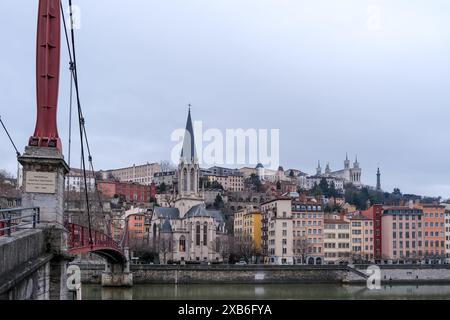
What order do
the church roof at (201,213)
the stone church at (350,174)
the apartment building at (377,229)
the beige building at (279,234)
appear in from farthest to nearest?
the stone church at (350,174) → the church roof at (201,213) → the apartment building at (377,229) → the beige building at (279,234)

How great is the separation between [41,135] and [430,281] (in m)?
46.1

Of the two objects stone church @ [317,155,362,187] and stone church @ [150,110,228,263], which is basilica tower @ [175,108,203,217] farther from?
stone church @ [317,155,362,187]

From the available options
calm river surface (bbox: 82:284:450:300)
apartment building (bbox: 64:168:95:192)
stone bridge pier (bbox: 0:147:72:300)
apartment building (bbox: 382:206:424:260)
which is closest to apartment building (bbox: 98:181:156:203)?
apartment building (bbox: 64:168:95:192)

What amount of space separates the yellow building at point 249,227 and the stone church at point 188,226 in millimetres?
1919

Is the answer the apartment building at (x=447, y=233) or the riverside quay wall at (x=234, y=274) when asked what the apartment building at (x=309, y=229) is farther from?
the riverside quay wall at (x=234, y=274)

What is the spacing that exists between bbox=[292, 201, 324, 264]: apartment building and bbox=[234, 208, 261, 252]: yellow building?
4.59 metres

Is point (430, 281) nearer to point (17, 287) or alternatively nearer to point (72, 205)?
point (72, 205)

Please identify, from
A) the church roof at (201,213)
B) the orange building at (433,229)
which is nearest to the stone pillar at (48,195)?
the orange building at (433,229)

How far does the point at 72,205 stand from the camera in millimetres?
55125

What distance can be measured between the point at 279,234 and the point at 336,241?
253 inches

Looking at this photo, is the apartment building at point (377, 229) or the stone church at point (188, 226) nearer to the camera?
the apartment building at point (377, 229)

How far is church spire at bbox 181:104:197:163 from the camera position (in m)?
82.6

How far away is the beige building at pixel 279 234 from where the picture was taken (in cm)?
6331
